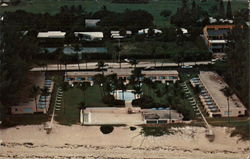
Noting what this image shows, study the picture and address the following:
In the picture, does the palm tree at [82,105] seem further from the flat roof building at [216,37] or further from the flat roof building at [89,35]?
the flat roof building at [216,37]

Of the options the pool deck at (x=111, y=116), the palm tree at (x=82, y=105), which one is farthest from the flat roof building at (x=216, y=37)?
the palm tree at (x=82, y=105)

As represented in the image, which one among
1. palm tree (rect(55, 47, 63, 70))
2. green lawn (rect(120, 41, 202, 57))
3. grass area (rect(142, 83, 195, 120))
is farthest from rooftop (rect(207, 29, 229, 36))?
palm tree (rect(55, 47, 63, 70))

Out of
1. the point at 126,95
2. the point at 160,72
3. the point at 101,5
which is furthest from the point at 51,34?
the point at 101,5

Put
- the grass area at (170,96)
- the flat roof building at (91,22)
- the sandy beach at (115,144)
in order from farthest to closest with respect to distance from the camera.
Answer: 1. the flat roof building at (91,22)
2. the grass area at (170,96)
3. the sandy beach at (115,144)

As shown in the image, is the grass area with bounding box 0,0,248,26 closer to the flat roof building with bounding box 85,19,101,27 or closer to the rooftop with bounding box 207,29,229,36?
the flat roof building with bounding box 85,19,101,27

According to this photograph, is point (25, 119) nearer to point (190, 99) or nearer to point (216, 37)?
point (190, 99)

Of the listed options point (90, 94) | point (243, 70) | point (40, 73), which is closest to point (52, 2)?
point (40, 73)
